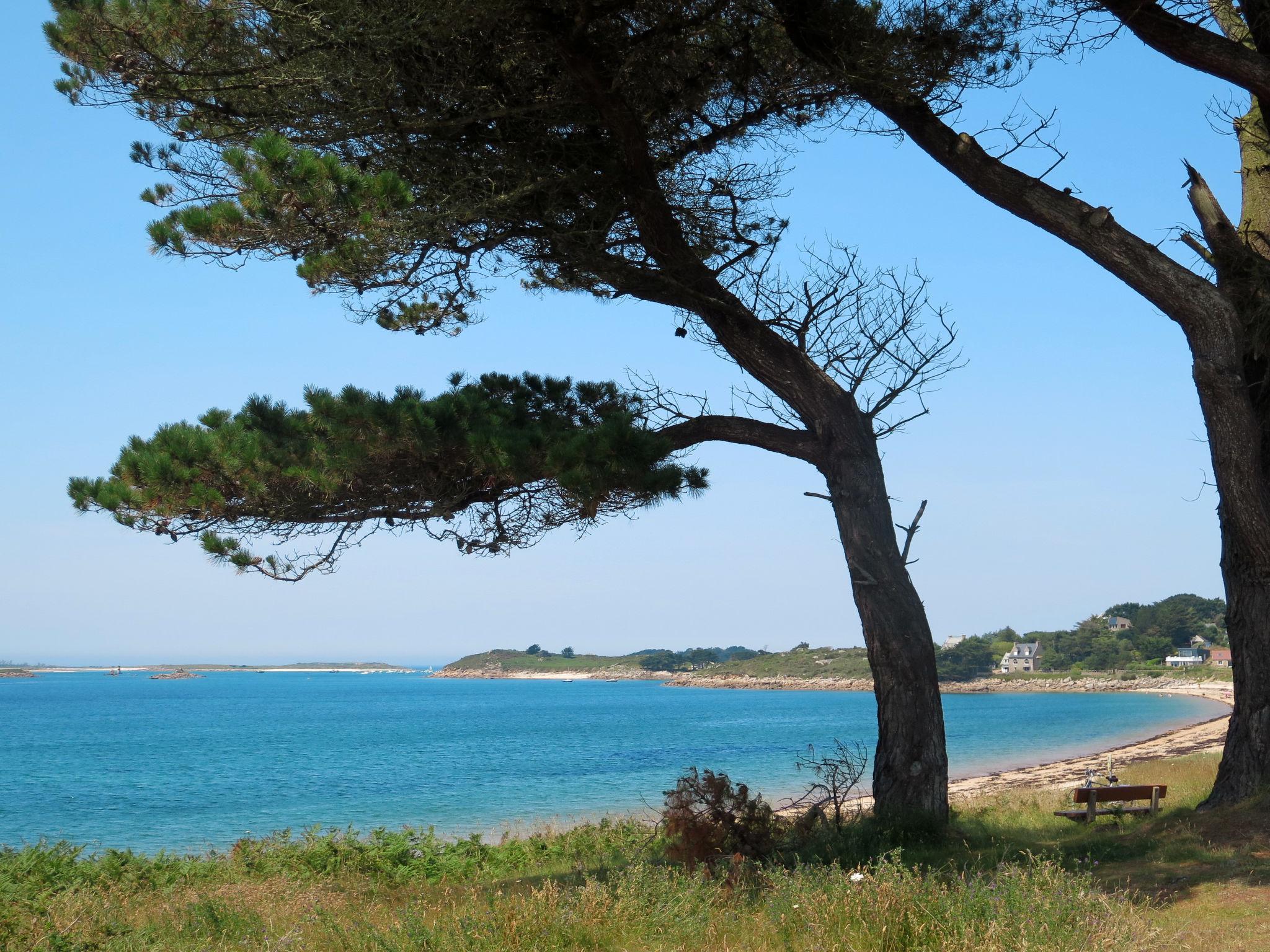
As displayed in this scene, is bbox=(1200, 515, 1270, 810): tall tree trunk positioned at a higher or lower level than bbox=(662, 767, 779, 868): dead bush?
higher

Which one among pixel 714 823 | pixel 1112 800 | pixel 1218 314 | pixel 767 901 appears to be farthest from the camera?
pixel 1112 800

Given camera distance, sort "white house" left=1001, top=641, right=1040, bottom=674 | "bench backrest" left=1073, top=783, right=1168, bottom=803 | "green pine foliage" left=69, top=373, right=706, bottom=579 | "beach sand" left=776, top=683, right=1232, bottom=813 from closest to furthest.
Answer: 1. "green pine foliage" left=69, top=373, right=706, bottom=579
2. "bench backrest" left=1073, top=783, right=1168, bottom=803
3. "beach sand" left=776, top=683, right=1232, bottom=813
4. "white house" left=1001, top=641, right=1040, bottom=674

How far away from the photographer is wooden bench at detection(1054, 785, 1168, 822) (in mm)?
9789

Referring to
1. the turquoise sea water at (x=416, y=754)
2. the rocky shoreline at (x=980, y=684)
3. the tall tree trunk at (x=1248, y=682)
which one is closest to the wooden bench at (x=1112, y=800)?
the tall tree trunk at (x=1248, y=682)

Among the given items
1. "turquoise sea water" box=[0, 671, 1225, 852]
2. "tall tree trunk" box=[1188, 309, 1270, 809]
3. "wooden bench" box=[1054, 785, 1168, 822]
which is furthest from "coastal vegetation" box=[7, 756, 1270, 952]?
"turquoise sea water" box=[0, 671, 1225, 852]

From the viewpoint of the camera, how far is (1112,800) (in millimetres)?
10047

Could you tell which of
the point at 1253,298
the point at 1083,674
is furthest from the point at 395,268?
the point at 1083,674

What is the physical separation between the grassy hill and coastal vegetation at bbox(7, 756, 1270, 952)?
124 metres

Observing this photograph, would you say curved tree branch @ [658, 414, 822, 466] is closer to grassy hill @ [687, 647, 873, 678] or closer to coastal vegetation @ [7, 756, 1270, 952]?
coastal vegetation @ [7, 756, 1270, 952]

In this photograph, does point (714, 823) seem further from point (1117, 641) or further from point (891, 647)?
point (1117, 641)

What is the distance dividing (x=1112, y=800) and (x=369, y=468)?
26.3 ft

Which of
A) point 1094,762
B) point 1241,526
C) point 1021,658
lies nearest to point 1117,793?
point 1241,526

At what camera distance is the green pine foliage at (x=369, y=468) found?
6734 millimetres

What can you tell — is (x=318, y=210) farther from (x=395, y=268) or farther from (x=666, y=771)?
(x=666, y=771)
